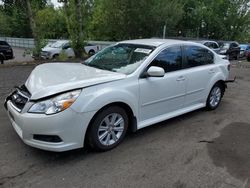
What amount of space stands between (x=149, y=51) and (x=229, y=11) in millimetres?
31189

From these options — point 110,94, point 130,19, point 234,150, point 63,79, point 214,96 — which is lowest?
point 234,150

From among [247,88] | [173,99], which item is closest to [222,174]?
[173,99]

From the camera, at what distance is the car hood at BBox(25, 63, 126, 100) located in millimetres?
3248

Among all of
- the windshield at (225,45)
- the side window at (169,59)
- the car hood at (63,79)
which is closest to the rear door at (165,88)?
the side window at (169,59)

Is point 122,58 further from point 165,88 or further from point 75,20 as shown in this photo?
point 75,20

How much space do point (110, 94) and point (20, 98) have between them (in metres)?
1.23

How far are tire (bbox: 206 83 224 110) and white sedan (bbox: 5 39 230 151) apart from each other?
0.15 metres


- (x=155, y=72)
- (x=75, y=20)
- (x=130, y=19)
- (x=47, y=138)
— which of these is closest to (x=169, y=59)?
(x=155, y=72)

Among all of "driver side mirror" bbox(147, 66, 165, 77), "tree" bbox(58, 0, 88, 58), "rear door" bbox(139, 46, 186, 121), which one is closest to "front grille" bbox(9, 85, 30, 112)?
"rear door" bbox(139, 46, 186, 121)

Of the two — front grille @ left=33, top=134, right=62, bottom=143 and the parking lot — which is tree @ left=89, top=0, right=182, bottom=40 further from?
front grille @ left=33, top=134, right=62, bottom=143

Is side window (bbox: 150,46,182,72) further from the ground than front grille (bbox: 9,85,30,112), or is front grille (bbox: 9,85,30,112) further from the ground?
side window (bbox: 150,46,182,72)

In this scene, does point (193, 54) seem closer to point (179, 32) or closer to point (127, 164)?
point (127, 164)

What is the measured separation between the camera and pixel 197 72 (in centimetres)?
489

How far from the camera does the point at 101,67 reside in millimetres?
4316
